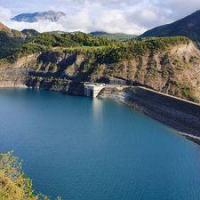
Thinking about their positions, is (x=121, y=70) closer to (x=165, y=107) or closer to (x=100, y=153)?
(x=165, y=107)

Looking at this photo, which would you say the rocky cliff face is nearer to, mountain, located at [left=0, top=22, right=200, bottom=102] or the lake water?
mountain, located at [left=0, top=22, right=200, bottom=102]

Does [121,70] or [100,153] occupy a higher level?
[121,70]

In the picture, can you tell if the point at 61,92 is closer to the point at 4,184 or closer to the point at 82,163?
the point at 82,163

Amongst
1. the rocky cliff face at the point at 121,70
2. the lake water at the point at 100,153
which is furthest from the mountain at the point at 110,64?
the lake water at the point at 100,153

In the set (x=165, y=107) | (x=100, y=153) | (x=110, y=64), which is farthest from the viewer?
(x=110, y=64)

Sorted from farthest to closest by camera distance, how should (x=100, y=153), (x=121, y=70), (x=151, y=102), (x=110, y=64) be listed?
(x=110, y=64) → (x=121, y=70) → (x=151, y=102) → (x=100, y=153)

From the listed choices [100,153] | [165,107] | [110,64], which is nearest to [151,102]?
[165,107]

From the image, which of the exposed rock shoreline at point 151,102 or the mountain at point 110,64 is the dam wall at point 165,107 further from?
the mountain at point 110,64
